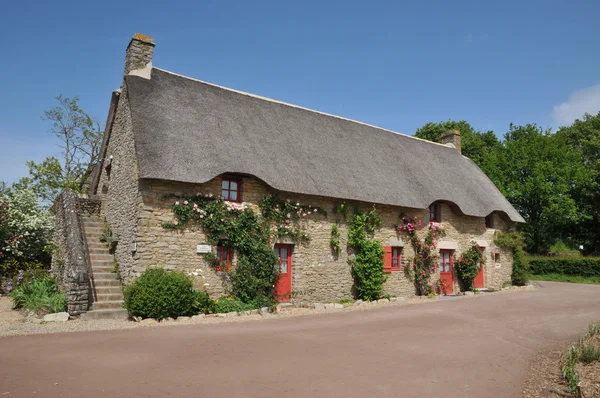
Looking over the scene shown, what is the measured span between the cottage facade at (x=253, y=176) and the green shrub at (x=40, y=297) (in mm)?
1602

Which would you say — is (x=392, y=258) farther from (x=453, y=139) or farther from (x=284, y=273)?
(x=453, y=139)

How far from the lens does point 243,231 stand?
1166cm

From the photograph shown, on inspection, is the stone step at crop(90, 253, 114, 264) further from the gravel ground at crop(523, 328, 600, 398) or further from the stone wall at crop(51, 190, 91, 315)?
the gravel ground at crop(523, 328, 600, 398)

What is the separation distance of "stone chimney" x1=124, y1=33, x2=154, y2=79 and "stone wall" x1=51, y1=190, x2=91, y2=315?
4371 millimetres

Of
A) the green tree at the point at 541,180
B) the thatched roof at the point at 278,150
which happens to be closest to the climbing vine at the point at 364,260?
the thatched roof at the point at 278,150

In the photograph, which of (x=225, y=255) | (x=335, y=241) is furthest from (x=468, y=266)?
(x=225, y=255)

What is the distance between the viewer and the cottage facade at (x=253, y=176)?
10.8 metres

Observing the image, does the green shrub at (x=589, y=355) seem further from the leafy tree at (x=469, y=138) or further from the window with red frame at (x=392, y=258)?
the leafy tree at (x=469, y=138)

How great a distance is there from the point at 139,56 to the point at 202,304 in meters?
7.76

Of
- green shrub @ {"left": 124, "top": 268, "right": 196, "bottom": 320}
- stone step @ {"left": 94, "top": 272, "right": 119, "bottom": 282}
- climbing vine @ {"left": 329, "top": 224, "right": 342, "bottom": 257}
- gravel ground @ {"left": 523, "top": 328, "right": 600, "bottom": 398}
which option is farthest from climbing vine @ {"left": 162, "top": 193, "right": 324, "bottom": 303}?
gravel ground @ {"left": 523, "top": 328, "right": 600, "bottom": 398}

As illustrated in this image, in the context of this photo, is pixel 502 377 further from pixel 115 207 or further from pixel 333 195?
pixel 115 207

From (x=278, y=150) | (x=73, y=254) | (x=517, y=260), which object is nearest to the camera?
(x=73, y=254)

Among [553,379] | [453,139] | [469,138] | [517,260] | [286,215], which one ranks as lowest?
[553,379]

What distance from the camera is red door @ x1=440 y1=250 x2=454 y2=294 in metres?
16.6
